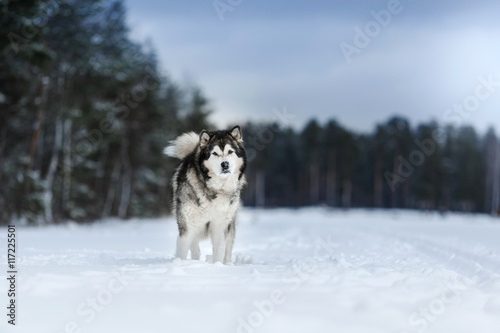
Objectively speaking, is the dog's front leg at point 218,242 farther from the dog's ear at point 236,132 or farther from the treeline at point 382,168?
the treeline at point 382,168

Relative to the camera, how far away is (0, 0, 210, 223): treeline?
19266 mm

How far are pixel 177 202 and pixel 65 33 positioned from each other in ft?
57.6

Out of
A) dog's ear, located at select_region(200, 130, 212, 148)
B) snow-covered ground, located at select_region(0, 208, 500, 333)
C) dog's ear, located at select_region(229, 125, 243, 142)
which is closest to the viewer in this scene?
snow-covered ground, located at select_region(0, 208, 500, 333)

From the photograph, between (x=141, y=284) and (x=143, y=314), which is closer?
(x=143, y=314)

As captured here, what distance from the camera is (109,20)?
80.2 feet

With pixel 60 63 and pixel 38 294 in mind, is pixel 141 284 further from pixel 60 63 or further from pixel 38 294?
pixel 60 63

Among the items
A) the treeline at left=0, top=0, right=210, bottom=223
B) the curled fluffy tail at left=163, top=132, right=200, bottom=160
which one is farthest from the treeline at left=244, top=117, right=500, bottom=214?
the curled fluffy tail at left=163, top=132, right=200, bottom=160

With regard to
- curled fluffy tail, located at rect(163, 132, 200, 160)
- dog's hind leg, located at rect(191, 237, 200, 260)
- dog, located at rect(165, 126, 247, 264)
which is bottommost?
dog's hind leg, located at rect(191, 237, 200, 260)

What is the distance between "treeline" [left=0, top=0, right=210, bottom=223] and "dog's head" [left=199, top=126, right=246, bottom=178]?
33.7ft

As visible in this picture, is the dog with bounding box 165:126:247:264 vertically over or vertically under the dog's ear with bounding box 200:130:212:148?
under

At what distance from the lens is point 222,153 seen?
20.3 feet

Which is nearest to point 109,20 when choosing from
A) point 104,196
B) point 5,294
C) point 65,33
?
point 65,33

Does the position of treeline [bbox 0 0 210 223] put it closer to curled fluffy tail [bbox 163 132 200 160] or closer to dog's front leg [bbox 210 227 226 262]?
curled fluffy tail [bbox 163 132 200 160]

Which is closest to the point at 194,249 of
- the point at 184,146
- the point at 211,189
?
the point at 211,189
